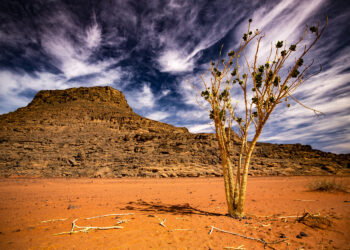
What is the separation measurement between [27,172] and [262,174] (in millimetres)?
29099

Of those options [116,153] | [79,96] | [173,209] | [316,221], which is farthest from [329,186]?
[79,96]

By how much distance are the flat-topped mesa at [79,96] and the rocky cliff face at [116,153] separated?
14617 mm

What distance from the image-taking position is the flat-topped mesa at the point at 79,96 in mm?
51812

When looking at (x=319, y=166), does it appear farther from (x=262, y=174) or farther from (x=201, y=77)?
(x=201, y=77)

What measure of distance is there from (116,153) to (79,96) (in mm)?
37600

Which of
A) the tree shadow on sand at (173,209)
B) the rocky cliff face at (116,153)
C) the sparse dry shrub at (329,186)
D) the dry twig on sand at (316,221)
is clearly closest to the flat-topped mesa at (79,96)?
the rocky cliff face at (116,153)

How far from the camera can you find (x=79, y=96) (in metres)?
53.0

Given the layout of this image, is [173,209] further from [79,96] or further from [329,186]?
[79,96]

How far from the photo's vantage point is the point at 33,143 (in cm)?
2761

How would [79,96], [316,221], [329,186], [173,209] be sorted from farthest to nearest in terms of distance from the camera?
[79,96]
[329,186]
[173,209]
[316,221]

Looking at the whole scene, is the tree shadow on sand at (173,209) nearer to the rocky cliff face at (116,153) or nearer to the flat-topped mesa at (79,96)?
the rocky cliff face at (116,153)

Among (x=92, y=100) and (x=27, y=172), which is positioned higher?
(x=92, y=100)

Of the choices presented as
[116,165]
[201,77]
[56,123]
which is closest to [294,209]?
[201,77]

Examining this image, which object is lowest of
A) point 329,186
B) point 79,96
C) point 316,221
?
point 316,221
